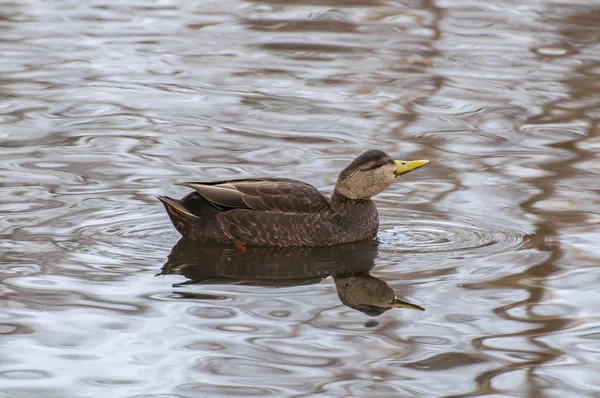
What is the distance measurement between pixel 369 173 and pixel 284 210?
0.70 m

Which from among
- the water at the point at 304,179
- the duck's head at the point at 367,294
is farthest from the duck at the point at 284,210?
the duck's head at the point at 367,294

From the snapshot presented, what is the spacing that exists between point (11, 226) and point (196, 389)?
3.24m

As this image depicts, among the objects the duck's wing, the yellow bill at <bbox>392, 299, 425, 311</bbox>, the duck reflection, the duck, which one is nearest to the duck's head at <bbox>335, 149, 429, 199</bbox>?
the duck

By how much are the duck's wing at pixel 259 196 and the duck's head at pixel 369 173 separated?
29 cm

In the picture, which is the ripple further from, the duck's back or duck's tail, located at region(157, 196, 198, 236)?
duck's tail, located at region(157, 196, 198, 236)

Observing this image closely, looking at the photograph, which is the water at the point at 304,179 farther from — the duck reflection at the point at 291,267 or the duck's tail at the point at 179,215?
the duck's tail at the point at 179,215

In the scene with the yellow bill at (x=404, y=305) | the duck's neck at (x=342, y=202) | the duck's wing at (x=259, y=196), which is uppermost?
the duck's wing at (x=259, y=196)

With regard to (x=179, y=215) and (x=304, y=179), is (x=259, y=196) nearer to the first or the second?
(x=179, y=215)

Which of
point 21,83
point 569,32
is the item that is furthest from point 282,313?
point 569,32

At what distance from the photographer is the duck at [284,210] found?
8758 millimetres

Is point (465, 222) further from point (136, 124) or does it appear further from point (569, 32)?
point (569, 32)

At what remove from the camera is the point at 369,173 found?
9.05 m

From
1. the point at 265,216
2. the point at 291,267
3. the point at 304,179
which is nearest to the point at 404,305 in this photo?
the point at 291,267

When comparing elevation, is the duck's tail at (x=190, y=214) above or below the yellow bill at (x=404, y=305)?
above
